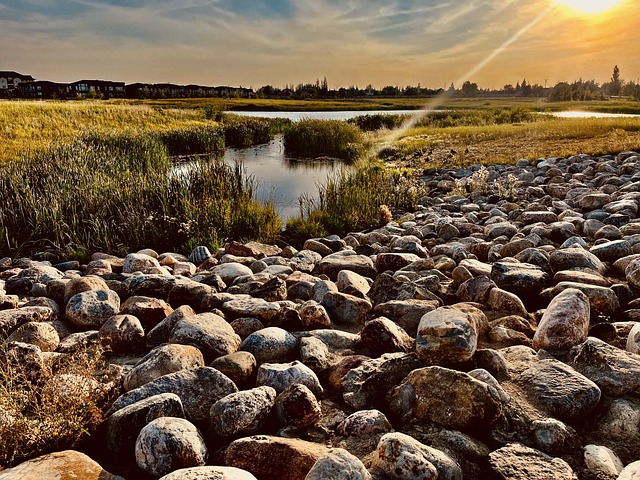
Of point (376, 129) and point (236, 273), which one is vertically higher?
point (376, 129)

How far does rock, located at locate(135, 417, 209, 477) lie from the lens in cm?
202

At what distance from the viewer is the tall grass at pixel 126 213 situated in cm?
768

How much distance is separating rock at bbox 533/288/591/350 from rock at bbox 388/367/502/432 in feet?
3.09

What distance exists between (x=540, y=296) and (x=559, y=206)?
187 inches

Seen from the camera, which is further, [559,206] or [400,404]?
[559,206]

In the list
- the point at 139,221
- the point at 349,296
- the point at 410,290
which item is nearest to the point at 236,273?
the point at 349,296

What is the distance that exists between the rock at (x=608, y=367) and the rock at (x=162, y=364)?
228 centimetres

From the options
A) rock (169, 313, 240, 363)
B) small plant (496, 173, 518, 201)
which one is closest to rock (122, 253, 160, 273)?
rock (169, 313, 240, 363)

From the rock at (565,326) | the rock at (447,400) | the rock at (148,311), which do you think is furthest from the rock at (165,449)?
the rock at (565,326)

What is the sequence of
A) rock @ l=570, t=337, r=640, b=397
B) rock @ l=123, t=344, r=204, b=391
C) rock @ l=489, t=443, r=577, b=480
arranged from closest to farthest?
rock @ l=489, t=443, r=577, b=480 < rock @ l=570, t=337, r=640, b=397 < rock @ l=123, t=344, r=204, b=391

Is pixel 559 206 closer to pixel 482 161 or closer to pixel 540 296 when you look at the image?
pixel 540 296

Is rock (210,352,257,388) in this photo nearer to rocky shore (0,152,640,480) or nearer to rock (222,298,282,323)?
rocky shore (0,152,640,480)

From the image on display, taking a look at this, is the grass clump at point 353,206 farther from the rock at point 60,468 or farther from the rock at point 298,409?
the rock at point 60,468

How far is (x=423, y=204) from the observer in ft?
36.3
